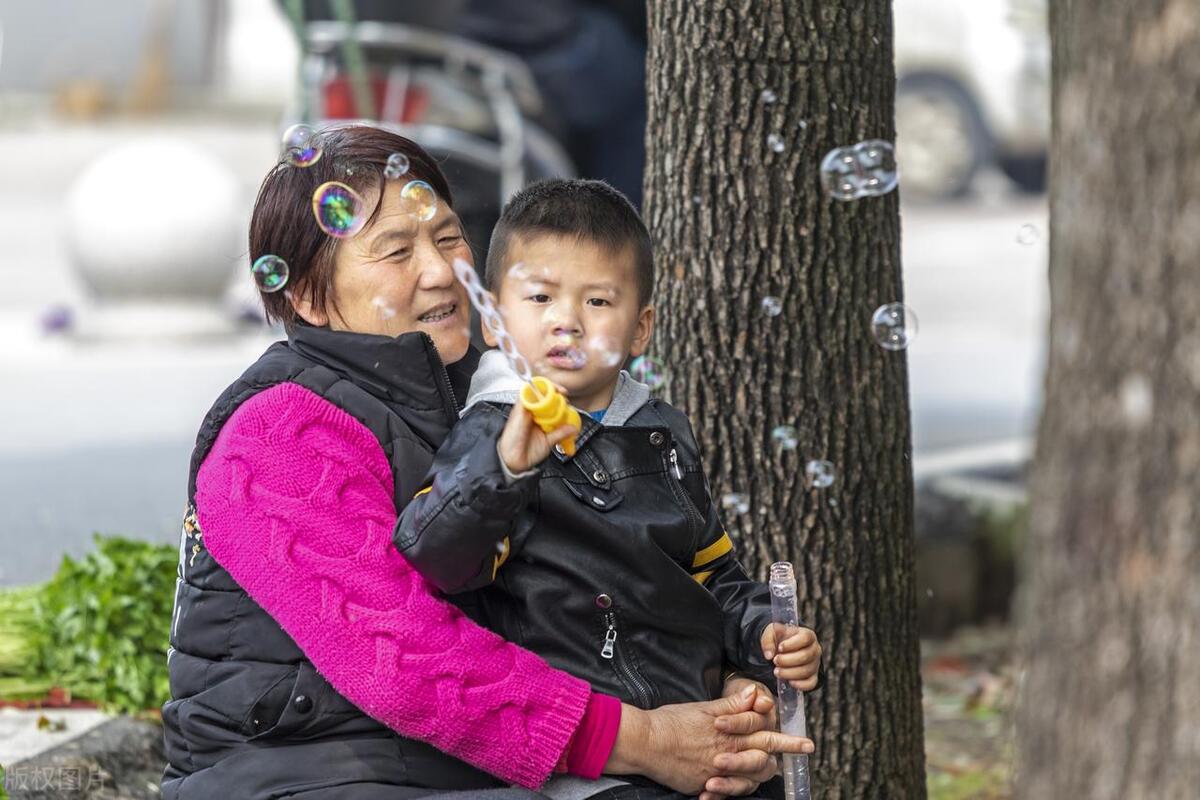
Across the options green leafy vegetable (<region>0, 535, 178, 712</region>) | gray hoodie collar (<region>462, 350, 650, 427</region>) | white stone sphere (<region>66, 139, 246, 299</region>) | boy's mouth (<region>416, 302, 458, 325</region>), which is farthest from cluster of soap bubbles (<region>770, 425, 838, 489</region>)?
white stone sphere (<region>66, 139, 246, 299</region>)

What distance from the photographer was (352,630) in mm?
2312

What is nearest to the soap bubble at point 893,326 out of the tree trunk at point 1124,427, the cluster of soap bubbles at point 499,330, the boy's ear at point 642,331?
the boy's ear at point 642,331

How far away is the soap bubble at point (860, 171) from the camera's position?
10.8 ft

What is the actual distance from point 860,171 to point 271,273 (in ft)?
4.14

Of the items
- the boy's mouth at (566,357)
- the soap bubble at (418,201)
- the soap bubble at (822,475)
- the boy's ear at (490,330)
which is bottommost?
the soap bubble at (822,475)

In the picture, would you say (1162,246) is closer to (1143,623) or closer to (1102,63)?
(1102,63)

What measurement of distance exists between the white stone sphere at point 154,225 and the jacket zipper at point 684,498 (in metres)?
6.49

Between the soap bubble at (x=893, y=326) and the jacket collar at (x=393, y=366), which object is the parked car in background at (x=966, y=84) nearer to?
the soap bubble at (x=893, y=326)

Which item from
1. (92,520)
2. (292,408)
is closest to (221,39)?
(92,520)

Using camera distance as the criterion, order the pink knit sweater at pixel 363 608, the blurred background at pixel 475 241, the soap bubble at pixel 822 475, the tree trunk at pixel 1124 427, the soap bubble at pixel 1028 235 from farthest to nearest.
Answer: the blurred background at pixel 475 241 → the soap bubble at pixel 1028 235 → the soap bubble at pixel 822 475 → the pink knit sweater at pixel 363 608 → the tree trunk at pixel 1124 427

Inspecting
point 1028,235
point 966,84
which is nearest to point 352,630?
point 1028,235

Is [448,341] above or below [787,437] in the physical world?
above

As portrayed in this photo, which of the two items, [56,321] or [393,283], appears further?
[56,321]

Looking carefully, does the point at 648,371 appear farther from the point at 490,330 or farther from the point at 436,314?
the point at 490,330
